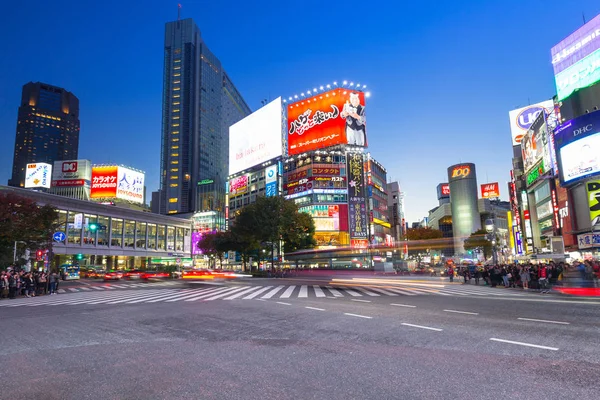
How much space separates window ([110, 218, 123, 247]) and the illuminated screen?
83326 mm

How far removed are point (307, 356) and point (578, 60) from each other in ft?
180

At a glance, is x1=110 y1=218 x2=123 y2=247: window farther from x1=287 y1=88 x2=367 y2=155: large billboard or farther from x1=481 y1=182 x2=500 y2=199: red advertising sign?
x1=481 y1=182 x2=500 y2=199: red advertising sign

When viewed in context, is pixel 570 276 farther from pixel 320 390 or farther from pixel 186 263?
pixel 186 263

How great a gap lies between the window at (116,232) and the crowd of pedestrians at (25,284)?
61.0 m

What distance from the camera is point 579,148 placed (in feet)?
133

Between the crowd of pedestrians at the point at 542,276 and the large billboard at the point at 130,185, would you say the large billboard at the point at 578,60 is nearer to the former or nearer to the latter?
the crowd of pedestrians at the point at 542,276

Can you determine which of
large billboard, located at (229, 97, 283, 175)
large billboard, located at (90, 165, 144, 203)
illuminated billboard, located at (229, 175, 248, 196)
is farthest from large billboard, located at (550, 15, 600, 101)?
large billboard, located at (90, 165, 144, 203)

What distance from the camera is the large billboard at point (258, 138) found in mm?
90562

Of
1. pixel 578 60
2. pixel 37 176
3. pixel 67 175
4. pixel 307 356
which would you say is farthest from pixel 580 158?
pixel 67 175

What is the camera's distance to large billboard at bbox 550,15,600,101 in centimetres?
4297

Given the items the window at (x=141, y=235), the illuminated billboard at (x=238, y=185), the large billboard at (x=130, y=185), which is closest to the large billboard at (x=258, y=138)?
the illuminated billboard at (x=238, y=185)

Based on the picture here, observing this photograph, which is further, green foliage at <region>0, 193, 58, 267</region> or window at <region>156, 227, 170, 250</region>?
window at <region>156, 227, 170, 250</region>

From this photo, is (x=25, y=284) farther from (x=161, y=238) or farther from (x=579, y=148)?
(x=161, y=238)

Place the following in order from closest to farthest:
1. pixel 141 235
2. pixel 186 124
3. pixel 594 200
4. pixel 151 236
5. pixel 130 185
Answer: pixel 594 200
pixel 130 185
pixel 141 235
pixel 151 236
pixel 186 124
